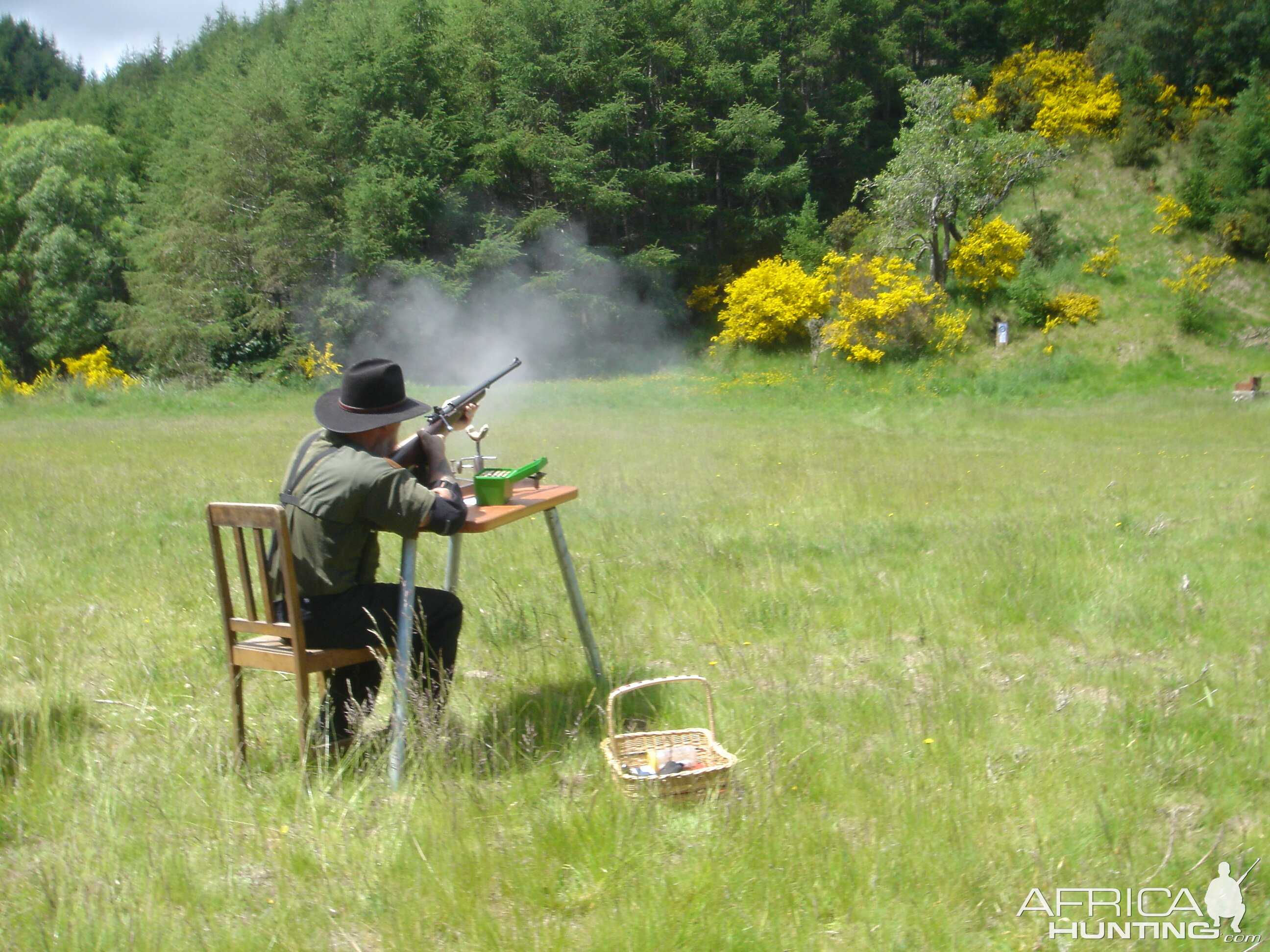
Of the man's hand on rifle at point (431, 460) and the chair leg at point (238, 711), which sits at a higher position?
the man's hand on rifle at point (431, 460)

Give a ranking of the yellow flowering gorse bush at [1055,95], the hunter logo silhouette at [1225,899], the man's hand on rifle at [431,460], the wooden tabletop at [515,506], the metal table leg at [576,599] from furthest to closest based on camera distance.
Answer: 1. the yellow flowering gorse bush at [1055,95]
2. the metal table leg at [576,599]
3. the man's hand on rifle at [431,460]
4. the wooden tabletop at [515,506]
5. the hunter logo silhouette at [1225,899]

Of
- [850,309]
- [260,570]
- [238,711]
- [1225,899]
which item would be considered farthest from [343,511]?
[850,309]

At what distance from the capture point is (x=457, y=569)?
4371 mm

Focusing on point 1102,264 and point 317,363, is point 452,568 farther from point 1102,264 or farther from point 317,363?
point 317,363

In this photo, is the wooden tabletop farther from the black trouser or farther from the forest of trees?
the forest of trees

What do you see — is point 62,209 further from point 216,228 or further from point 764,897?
point 764,897

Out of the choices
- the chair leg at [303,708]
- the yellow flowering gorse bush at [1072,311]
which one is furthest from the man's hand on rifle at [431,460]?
the yellow flowering gorse bush at [1072,311]

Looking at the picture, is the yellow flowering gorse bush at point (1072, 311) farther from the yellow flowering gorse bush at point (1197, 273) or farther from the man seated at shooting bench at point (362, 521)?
the man seated at shooting bench at point (362, 521)

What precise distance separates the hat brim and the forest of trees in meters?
Result: 27.1

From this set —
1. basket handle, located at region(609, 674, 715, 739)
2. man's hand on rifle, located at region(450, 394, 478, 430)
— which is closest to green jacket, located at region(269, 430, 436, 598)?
man's hand on rifle, located at region(450, 394, 478, 430)

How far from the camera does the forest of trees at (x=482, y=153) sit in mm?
30094

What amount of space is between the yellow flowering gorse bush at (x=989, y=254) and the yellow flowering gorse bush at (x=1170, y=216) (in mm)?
4274

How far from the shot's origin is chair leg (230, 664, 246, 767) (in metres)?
3.54

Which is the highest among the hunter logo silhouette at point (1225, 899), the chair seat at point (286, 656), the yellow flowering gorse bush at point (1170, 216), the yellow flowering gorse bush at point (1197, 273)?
the yellow flowering gorse bush at point (1170, 216)
